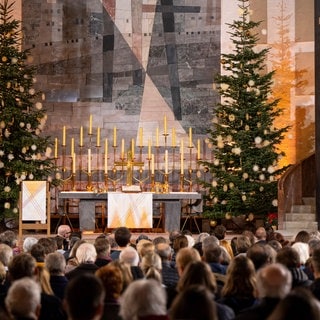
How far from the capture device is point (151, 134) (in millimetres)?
22391

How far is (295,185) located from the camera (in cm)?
1977

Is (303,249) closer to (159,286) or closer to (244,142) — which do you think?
(159,286)

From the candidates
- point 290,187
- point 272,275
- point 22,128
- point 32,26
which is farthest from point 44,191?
point 272,275

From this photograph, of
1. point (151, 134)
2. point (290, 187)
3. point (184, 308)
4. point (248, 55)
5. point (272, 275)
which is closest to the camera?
point (184, 308)

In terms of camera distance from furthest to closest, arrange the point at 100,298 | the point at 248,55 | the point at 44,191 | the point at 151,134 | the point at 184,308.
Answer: the point at 151,134 → the point at 248,55 → the point at 44,191 → the point at 100,298 → the point at 184,308

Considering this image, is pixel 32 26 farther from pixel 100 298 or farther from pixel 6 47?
pixel 100 298

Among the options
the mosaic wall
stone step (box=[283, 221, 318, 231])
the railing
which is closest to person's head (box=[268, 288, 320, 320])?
stone step (box=[283, 221, 318, 231])

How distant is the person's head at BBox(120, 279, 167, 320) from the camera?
4.35 m

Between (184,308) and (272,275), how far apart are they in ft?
3.72

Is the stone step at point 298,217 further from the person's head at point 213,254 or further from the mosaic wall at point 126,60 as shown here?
the person's head at point 213,254

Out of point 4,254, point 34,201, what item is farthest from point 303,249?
point 34,201

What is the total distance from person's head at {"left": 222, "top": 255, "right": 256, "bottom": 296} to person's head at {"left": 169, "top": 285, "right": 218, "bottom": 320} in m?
2.05

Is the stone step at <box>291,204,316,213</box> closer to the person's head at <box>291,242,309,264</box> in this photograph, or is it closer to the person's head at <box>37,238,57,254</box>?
the person's head at <box>291,242,309,264</box>

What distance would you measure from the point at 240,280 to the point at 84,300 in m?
2.06
